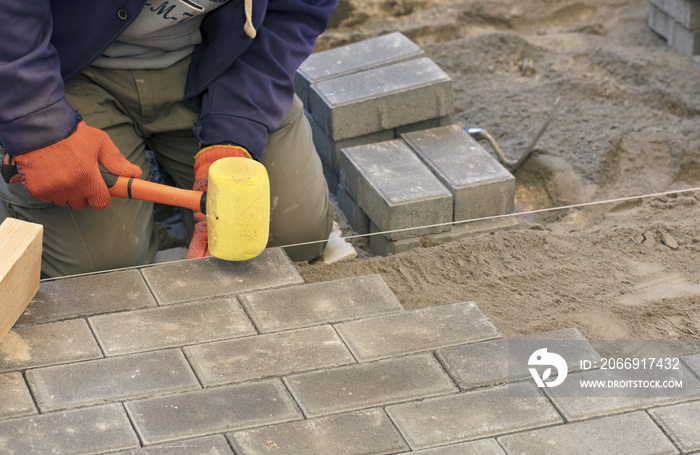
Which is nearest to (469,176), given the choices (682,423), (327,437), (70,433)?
(682,423)

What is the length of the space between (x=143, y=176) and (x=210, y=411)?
4.71ft

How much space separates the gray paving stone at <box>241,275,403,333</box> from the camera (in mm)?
2545

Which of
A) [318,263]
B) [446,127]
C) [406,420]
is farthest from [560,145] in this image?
[406,420]

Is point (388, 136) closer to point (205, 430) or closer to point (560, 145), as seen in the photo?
point (560, 145)

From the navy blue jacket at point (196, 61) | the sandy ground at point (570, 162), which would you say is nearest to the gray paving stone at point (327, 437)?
the sandy ground at point (570, 162)

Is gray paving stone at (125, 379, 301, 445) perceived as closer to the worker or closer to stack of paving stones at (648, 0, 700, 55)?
the worker

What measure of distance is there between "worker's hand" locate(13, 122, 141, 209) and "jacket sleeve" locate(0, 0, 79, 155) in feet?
0.11

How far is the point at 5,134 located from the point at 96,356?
2.83 feet

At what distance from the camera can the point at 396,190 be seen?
361 centimetres

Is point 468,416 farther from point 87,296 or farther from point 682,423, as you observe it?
point 87,296

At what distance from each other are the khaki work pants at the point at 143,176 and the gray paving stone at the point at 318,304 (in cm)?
84

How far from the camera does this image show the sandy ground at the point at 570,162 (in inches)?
113

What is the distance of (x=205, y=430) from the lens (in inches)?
84.2

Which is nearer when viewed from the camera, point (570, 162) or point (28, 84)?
point (28, 84)
